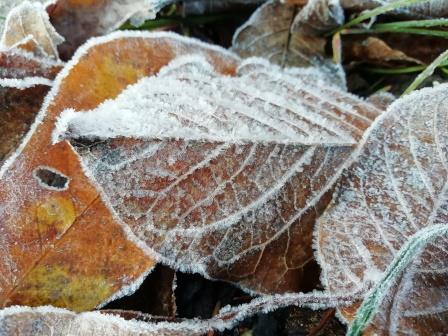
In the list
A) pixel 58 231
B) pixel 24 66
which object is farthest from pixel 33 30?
pixel 58 231

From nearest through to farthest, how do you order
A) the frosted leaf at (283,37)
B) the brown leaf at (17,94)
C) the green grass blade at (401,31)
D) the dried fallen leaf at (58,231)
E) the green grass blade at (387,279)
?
the green grass blade at (387,279) < the dried fallen leaf at (58,231) < the brown leaf at (17,94) < the green grass blade at (401,31) < the frosted leaf at (283,37)

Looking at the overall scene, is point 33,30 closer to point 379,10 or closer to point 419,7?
point 379,10

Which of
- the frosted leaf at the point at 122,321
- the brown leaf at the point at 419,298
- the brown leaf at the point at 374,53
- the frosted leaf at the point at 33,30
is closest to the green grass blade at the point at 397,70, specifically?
the brown leaf at the point at 374,53

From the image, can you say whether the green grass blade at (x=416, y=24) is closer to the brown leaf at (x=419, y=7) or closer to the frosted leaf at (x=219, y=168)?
the brown leaf at (x=419, y=7)

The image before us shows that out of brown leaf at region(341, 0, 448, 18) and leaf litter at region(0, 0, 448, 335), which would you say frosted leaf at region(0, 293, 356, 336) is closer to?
leaf litter at region(0, 0, 448, 335)

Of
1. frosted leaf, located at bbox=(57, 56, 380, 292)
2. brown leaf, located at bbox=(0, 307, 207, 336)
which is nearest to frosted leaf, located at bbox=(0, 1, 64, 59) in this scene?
frosted leaf, located at bbox=(57, 56, 380, 292)

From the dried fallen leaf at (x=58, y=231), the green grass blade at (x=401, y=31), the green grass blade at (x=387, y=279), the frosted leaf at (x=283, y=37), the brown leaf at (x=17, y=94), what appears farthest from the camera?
the frosted leaf at (x=283, y=37)

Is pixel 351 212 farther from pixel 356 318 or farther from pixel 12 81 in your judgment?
pixel 12 81
